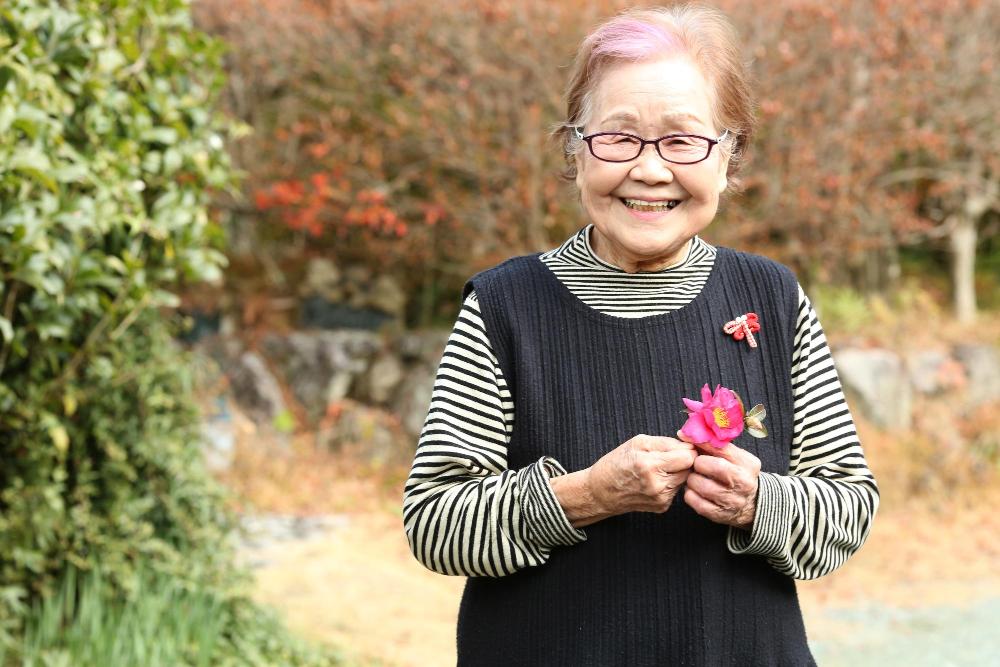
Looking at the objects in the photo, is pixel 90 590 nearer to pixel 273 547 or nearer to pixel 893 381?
pixel 273 547

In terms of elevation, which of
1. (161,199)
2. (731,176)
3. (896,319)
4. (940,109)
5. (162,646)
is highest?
(940,109)

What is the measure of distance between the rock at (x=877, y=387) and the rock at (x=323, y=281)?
377cm

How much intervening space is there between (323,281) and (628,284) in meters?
7.35

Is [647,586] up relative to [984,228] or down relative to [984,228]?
down

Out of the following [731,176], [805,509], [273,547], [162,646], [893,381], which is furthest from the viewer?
[893,381]

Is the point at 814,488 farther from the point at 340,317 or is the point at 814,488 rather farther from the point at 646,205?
the point at 340,317

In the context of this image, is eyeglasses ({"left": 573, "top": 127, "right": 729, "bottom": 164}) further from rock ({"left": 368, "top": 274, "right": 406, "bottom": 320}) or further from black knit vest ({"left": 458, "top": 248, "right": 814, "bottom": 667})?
rock ({"left": 368, "top": 274, "right": 406, "bottom": 320})

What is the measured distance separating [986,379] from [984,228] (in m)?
3.00

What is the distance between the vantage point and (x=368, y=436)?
8078 mm

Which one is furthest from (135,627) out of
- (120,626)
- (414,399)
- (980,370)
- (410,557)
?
(980,370)

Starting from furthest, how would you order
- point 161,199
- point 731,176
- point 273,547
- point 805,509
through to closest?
1. point 273,547
2. point 161,199
3. point 731,176
4. point 805,509

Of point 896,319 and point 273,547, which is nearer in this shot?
point 273,547

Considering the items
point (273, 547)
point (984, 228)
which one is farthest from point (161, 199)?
point (984, 228)

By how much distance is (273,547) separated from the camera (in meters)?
6.15
